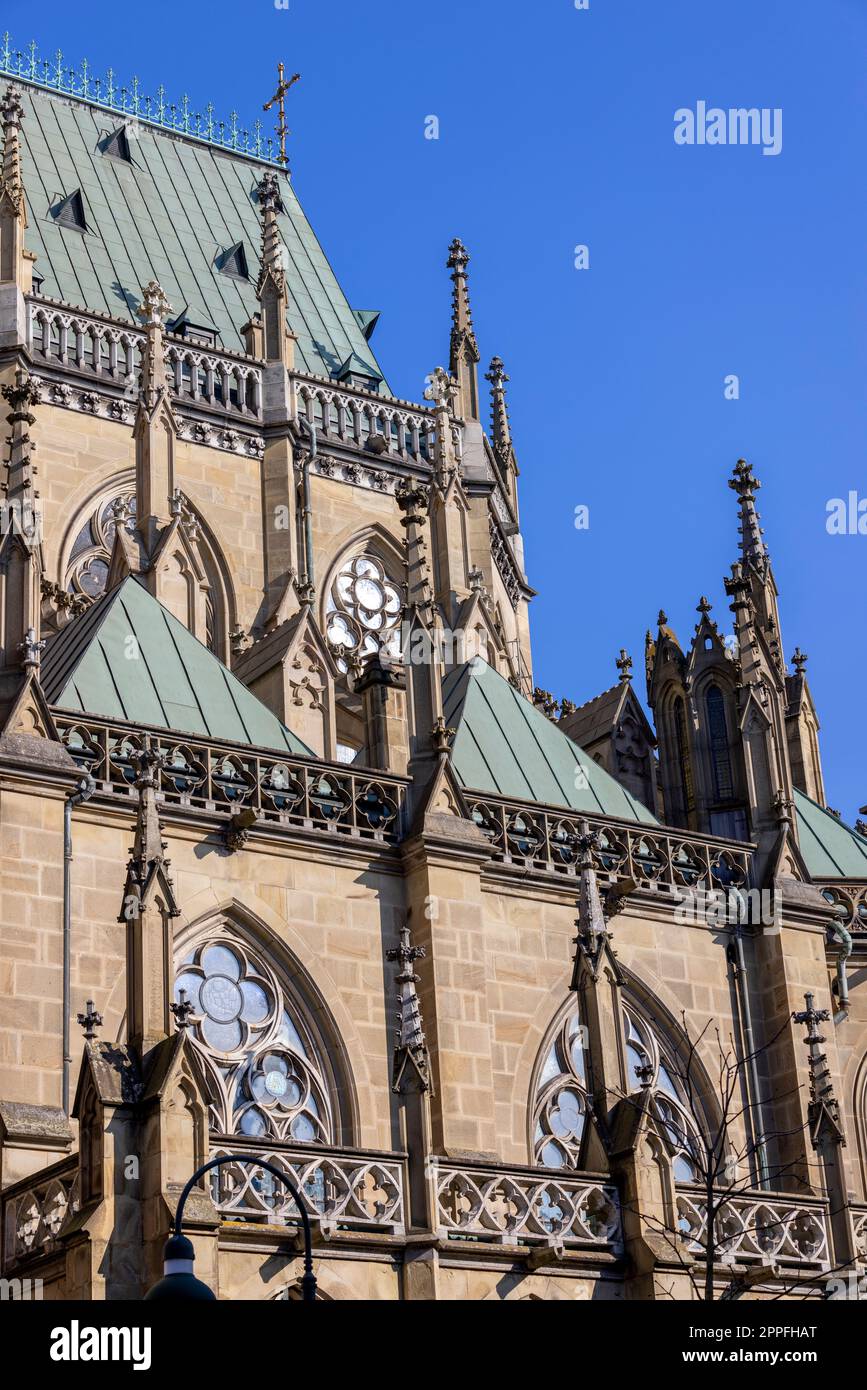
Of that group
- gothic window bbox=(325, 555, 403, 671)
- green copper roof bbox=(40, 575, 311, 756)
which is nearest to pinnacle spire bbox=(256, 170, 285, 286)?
gothic window bbox=(325, 555, 403, 671)

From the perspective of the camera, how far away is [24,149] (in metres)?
48.1

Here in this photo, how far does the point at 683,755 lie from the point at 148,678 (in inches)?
366

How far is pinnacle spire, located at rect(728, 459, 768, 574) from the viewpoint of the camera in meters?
40.7

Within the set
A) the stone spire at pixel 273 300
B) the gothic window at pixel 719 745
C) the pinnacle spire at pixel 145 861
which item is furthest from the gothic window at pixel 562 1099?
the stone spire at pixel 273 300

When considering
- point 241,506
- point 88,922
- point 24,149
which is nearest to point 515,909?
point 88,922

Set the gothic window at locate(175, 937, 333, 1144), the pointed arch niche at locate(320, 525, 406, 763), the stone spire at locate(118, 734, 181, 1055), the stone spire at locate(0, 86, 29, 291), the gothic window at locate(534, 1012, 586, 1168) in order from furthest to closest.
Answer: the pointed arch niche at locate(320, 525, 406, 763)
the stone spire at locate(0, 86, 29, 291)
the gothic window at locate(534, 1012, 586, 1168)
the gothic window at locate(175, 937, 333, 1144)
the stone spire at locate(118, 734, 181, 1055)

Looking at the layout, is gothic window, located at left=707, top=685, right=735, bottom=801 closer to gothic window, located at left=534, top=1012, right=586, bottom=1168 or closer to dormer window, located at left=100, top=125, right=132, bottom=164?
gothic window, located at left=534, top=1012, right=586, bottom=1168

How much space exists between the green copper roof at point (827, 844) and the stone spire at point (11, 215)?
15.8m

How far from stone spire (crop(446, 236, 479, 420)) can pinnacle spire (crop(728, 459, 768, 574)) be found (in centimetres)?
779

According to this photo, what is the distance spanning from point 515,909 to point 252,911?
371 centimetres

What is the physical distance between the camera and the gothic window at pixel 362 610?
4362 cm

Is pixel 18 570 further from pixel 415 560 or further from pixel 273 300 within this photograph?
pixel 273 300
